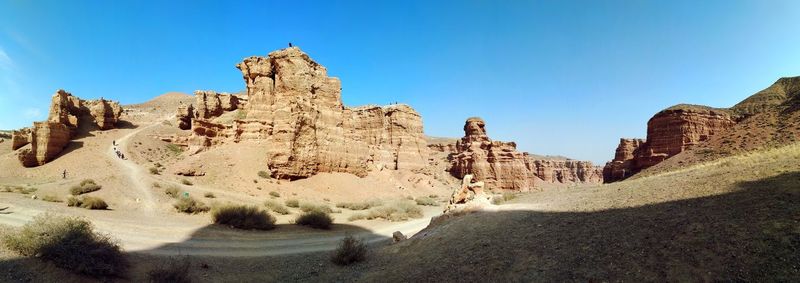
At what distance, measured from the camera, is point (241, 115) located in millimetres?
42438

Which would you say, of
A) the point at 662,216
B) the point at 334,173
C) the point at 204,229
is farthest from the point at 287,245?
the point at 334,173

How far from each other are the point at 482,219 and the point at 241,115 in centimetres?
3766

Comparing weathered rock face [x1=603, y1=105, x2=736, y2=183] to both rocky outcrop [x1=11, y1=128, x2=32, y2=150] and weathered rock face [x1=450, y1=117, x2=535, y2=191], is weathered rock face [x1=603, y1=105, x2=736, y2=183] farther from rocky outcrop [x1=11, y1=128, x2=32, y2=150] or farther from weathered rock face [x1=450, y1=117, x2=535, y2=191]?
rocky outcrop [x1=11, y1=128, x2=32, y2=150]

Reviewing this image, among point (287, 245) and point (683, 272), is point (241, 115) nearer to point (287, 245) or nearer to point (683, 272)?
point (287, 245)

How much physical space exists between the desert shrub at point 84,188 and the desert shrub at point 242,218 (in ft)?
30.5

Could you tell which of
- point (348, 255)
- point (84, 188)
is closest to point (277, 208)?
point (84, 188)

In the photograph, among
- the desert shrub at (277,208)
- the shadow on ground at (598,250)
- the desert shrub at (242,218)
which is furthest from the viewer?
the desert shrub at (277,208)

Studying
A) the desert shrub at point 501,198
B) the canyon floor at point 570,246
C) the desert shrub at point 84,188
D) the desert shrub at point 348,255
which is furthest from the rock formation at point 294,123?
the desert shrub at point 348,255

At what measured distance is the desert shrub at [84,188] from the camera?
66.3ft

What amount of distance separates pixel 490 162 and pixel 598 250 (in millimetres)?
48334

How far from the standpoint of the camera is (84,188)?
20531 mm

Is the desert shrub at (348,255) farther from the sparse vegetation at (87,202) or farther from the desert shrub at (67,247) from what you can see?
the sparse vegetation at (87,202)

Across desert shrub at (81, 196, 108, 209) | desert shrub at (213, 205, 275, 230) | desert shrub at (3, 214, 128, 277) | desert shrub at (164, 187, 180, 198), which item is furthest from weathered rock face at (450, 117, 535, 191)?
desert shrub at (3, 214, 128, 277)

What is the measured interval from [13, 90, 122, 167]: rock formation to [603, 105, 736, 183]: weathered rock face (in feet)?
214
